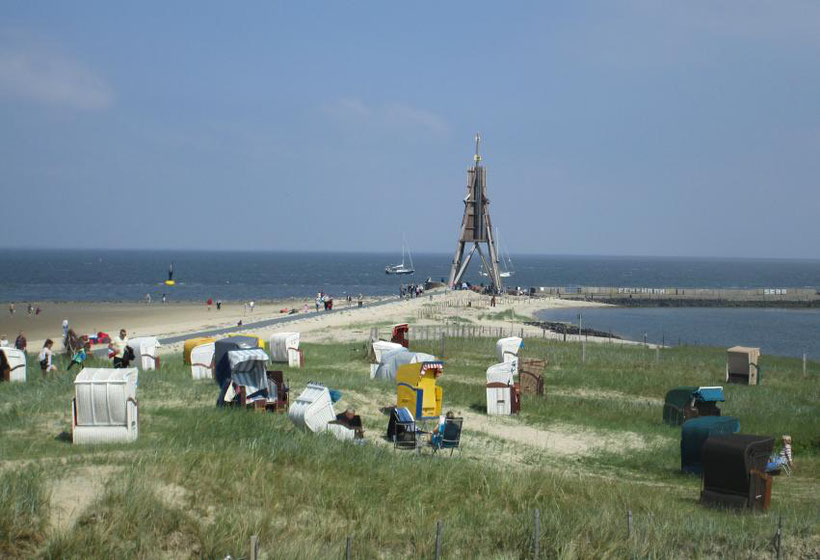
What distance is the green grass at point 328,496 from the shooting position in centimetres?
1144

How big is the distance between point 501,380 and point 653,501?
397 inches

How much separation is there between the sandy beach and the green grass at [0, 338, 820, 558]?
19488 millimetres

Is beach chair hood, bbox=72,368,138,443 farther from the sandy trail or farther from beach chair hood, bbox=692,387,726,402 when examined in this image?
beach chair hood, bbox=692,387,726,402

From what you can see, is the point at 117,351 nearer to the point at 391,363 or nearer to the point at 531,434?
the point at 391,363

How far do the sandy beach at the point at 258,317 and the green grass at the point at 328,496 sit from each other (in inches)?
767

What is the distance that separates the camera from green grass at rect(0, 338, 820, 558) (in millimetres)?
11438

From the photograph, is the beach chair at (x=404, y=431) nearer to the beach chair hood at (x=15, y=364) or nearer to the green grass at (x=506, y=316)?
the beach chair hood at (x=15, y=364)

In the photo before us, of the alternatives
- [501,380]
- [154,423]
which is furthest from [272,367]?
[154,423]

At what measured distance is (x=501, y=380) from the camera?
952 inches

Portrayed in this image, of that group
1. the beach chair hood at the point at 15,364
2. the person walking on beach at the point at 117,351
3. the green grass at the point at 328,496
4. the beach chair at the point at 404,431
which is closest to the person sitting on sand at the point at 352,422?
the beach chair at the point at 404,431

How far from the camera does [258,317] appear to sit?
5744cm

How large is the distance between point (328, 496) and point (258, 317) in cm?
4519

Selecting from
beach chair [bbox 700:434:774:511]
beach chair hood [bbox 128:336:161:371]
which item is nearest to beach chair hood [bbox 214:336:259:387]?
beach chair hood [bbox 128:336:161:371]

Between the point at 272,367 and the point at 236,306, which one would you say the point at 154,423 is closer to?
the point at 272,367
